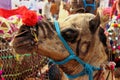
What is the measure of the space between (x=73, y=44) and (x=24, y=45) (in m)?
0.35

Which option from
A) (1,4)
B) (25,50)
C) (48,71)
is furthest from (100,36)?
(1,4)

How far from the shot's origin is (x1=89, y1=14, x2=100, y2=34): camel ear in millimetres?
2070

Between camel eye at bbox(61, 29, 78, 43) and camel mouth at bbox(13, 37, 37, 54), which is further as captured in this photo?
camel eye at bbox(61, 29, 78, 43)

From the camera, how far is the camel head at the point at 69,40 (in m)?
1.93

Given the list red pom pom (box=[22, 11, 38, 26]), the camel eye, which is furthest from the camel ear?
red pom pom (box=[22, 11, 38, 26])

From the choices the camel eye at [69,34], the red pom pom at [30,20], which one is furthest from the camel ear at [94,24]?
the red pom pom at [30,20]

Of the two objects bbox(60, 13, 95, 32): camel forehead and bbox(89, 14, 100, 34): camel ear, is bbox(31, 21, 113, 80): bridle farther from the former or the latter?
bbox(89, 14, 100, 34): camel ear

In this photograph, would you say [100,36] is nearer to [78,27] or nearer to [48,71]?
[78,27]

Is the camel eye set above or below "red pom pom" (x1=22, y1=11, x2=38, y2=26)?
below

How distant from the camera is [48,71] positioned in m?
3.36

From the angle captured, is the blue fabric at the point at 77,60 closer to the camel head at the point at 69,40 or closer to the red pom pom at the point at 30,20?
the camel head at the point at 69,40

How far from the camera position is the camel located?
76.3 inches

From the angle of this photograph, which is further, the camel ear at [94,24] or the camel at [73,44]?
the camel ear at [94,24]

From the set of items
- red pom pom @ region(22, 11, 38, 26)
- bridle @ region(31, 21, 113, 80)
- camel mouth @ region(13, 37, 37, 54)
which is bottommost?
bridle @ region(31, 21, 113, 80)
